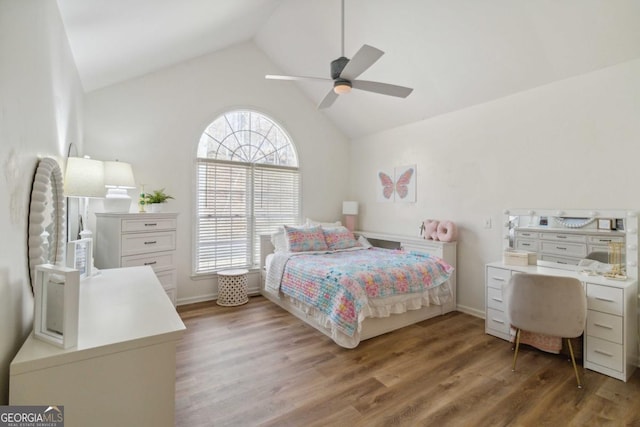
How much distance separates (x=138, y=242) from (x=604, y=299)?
4.22m

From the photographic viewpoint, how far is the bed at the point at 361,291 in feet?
9.07

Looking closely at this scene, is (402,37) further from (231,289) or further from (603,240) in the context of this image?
(231,289)

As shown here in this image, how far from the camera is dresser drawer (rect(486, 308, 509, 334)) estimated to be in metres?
2.96

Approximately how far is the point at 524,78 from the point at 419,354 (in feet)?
9.82

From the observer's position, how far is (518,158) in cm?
329

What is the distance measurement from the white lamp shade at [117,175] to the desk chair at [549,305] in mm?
3727

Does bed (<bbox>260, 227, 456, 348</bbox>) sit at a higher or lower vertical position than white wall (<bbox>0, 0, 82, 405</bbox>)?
lower

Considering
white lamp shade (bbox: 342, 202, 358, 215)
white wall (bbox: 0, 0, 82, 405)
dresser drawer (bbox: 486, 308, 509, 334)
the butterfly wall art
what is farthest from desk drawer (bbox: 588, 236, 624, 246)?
white wall (bbox: 0, 0, 82, 405)

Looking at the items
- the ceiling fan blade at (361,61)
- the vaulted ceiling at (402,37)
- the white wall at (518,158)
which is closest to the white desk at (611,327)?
the white wall at (518,158)

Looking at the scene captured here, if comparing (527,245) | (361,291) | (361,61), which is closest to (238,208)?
(361,291)

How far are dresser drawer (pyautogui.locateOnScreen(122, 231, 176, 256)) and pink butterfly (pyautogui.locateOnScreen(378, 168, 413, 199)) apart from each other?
319 cm

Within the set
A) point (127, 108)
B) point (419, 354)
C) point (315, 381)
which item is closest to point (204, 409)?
point (315, 381)

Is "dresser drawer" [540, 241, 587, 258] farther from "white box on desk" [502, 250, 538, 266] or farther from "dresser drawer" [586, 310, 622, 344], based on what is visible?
"dresser drawer" [586, 310, 622, 344]
